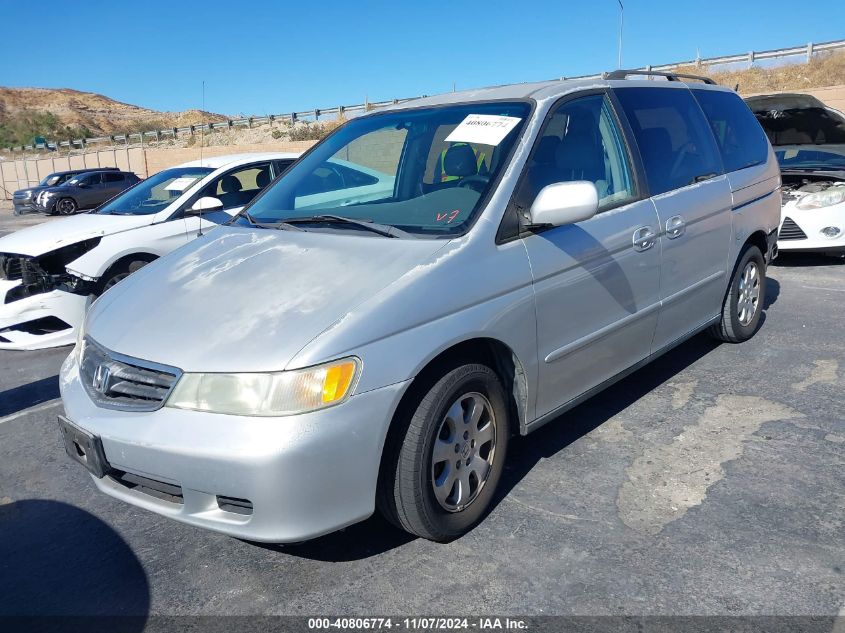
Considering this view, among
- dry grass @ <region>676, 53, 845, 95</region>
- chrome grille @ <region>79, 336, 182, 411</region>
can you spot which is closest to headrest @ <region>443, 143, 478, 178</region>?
chrome grille @ <region>79, 336, 182, 411</region>

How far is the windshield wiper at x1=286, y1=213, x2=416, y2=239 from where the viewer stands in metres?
3.02

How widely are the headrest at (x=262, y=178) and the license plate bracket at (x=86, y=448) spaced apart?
15.3 ft

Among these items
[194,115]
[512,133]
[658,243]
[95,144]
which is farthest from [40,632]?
[194,115]

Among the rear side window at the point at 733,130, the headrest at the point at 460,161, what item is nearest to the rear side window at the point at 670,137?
the rear side window at the point at 733,130

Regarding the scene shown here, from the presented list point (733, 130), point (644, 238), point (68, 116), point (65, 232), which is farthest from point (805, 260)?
point (68, 116)

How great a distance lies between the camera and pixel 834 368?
4621 mm

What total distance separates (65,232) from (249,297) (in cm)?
442

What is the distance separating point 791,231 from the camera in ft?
25.2

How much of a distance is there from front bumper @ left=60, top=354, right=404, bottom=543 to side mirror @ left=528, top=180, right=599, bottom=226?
41.3 inches

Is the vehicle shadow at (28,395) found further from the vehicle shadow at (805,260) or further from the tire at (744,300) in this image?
the vehicle shadow at (805,260)

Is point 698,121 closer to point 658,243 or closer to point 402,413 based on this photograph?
point 658,243

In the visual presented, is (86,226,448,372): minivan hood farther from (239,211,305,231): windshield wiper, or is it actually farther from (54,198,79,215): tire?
(54,198,79,215): tire

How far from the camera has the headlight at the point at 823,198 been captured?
7535mm

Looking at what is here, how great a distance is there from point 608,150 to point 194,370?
2.43 m
